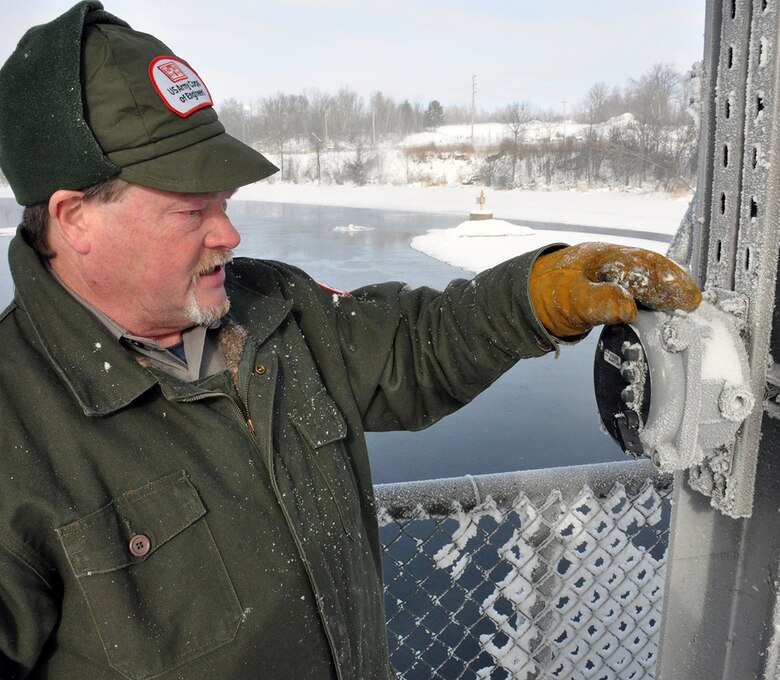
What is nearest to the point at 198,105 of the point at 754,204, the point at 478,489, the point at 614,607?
the point at 754,204

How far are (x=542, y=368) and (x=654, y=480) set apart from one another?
13.8ft

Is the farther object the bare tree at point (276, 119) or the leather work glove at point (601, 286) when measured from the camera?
the bare tree at point (276, 119)

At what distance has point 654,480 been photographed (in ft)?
5.59

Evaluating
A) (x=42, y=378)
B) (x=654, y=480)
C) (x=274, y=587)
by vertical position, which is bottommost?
(x=654, y=480)

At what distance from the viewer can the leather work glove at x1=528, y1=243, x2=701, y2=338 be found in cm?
98

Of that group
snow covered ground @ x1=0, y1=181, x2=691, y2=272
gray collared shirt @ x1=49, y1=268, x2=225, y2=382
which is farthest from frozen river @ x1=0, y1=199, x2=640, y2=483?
snow covered ground @ x1=0, y1=181, x2=691, y2=272

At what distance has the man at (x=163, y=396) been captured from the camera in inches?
38.5

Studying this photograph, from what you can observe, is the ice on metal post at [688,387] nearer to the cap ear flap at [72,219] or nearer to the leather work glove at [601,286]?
the leather work glove at [601,286]

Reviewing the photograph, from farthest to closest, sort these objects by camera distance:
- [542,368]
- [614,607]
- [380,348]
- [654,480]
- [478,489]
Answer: [542,368] < [614,607] < [654,480] < [478,489] < [380,348]

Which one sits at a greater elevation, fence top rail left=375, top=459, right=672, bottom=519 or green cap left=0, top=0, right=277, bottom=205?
green cap left=0, top=0, right=277, bottom=205

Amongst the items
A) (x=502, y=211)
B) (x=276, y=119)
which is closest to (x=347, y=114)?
(x=276, y=119)

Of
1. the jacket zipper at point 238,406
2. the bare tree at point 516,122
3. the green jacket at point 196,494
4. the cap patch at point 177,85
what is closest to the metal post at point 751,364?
the green jacket at point 196,494

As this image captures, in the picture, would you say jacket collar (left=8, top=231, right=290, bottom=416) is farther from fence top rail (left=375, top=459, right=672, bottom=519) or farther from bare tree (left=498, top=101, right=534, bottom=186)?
bare tree (left=498, top=101, right=534, bottom=186)

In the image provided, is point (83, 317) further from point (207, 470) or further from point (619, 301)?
point (619, 301)
